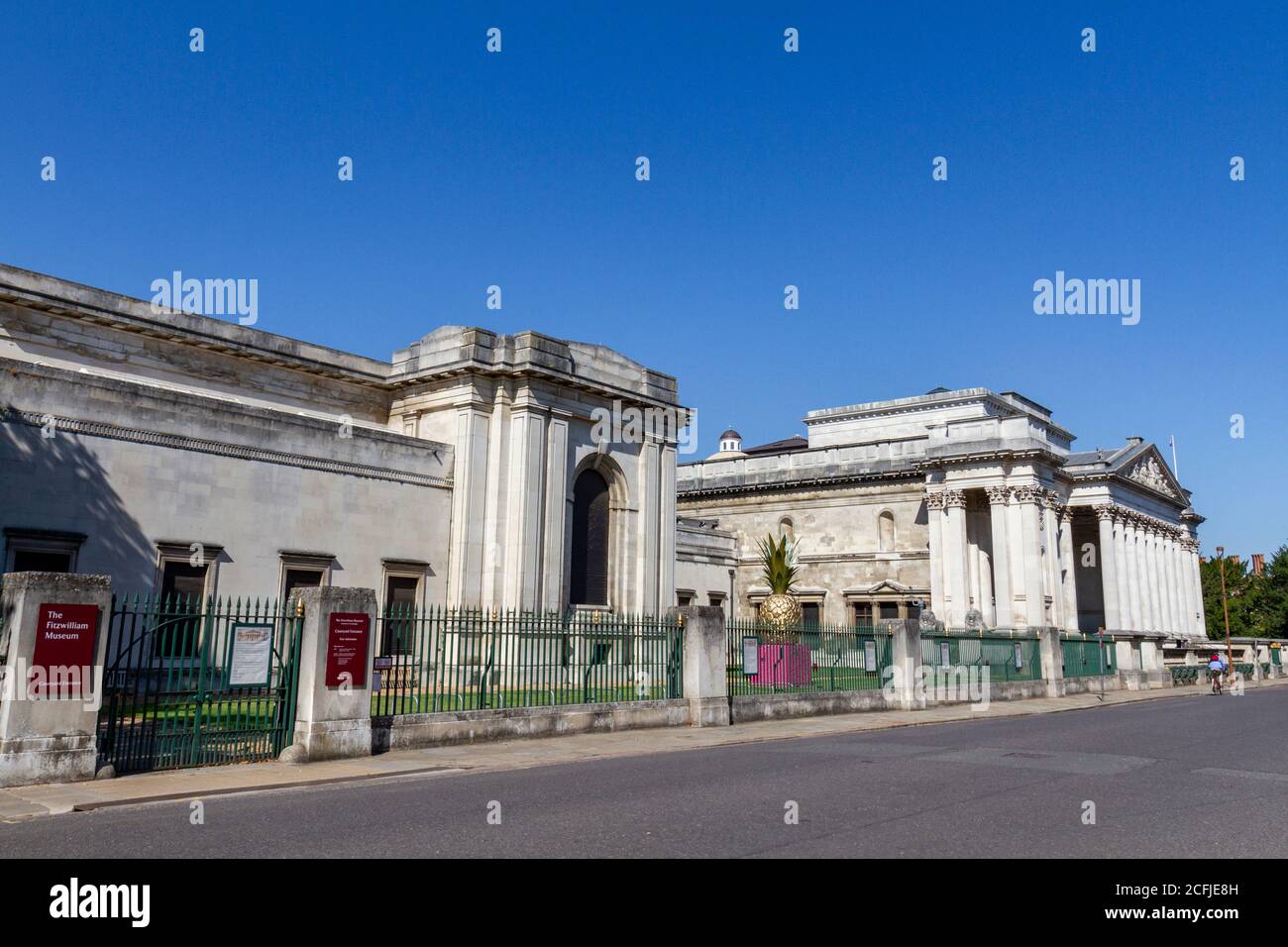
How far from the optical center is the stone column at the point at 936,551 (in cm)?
5444

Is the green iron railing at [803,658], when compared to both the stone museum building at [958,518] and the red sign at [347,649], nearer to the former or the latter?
the red sign at [347,649]

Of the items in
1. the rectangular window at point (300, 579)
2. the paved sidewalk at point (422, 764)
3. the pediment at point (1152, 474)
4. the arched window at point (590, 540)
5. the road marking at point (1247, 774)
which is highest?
the pediment at point (1152, 474)

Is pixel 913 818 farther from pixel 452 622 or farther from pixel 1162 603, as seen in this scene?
pixel 1162 603

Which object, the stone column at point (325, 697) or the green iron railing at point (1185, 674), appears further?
the green iron railing at point (1185, 674)

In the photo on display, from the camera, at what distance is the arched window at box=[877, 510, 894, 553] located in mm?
58562

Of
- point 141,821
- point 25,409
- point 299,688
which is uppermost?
point 25,409

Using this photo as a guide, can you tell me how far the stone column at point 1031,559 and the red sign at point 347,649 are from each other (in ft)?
145

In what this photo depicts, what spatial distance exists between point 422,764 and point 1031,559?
44493 millimetres

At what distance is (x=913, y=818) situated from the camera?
9.84 meters

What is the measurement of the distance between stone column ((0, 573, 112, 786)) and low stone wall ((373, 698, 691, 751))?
4.41m

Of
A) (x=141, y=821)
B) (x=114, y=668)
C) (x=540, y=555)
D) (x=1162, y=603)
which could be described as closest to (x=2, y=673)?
(x=114, y=668)

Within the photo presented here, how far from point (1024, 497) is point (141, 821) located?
49.5 m

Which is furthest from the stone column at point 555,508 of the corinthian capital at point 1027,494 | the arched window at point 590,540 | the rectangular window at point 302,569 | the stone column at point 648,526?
the corinthian capital at point 1027,494

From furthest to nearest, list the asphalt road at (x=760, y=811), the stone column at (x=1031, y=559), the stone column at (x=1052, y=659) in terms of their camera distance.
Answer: the stone column at (x=1031, y=559)
the stone column at (x=1052, y=659)
the asphalt road at (x=760, y=811)
